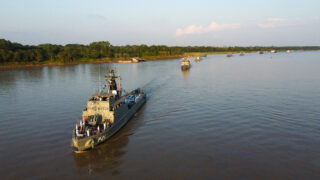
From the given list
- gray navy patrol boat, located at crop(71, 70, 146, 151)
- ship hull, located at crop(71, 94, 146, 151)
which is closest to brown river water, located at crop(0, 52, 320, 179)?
ship hull, located at crop(71, 94, 146, 151)

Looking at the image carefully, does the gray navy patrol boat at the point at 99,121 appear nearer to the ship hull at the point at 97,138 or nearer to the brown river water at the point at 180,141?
the ship hull at the point at 97,138

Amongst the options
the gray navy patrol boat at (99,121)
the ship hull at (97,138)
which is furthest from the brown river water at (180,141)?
the gray navy patrol boat at (99,121)

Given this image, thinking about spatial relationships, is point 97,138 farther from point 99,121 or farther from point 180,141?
point 180,141

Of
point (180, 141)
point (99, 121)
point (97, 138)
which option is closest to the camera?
point (97, 138)

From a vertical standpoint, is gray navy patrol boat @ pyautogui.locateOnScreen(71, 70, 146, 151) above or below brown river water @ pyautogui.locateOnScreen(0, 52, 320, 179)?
above

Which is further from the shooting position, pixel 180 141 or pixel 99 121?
pixel 99 121

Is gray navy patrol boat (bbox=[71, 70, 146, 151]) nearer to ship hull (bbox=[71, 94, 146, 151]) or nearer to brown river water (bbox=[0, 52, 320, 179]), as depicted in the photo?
ship hull (bbox=[71, 94, 146, 151])

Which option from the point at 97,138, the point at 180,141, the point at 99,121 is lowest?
the point at 180,141

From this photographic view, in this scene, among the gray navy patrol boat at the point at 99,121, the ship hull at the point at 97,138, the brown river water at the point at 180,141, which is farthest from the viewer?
the gray navy patrol boat at the point at 99,121

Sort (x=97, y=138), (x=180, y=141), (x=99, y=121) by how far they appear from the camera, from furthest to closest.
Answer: (x=99, y=121), (x=180, y=141), (x=97, y=138)

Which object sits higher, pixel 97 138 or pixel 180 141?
pixel 97 138

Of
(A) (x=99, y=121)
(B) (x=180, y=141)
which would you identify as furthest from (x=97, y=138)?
(B) (x=180, y=141)

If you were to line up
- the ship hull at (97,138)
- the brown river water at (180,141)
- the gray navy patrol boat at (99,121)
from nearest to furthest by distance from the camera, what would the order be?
the brown river water at (180,141) → the ship hull at (97,138) → the gray navy patrol boat at (99,121)

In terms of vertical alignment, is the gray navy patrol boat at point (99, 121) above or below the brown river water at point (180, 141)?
above
